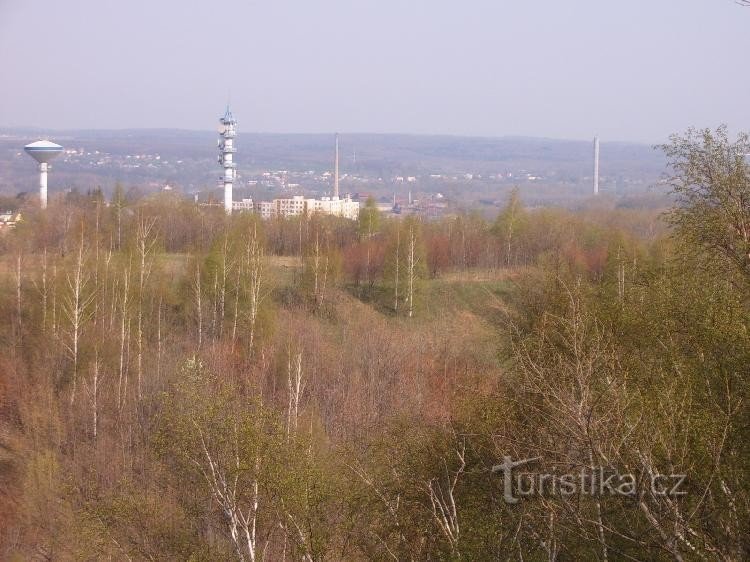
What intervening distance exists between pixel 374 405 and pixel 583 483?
1189 cm

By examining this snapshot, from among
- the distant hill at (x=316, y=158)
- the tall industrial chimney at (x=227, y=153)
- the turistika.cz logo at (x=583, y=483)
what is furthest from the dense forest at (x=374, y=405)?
the distant hill at (x=316, y=158)

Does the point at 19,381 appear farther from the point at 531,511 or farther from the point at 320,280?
the point at 531,511

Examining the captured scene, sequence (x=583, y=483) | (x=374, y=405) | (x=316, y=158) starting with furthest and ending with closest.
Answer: (x=316, y=158) < (x=374, y=405) < (x=583, y=483)

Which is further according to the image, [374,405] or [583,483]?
[374,405]

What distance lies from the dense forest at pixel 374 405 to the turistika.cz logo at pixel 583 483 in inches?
1.7

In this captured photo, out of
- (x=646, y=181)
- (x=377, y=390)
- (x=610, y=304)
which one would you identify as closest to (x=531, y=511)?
(x=610, y=304)

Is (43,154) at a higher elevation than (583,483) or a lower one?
higher

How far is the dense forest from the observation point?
652 centimetres

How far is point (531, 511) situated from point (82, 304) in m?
15.2

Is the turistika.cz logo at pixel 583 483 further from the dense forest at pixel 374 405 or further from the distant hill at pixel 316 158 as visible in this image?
the distant hill at pixel 316 158

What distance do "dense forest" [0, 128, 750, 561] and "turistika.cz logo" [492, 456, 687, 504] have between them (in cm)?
4

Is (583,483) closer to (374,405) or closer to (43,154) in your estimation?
(374,405)

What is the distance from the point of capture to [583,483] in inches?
255

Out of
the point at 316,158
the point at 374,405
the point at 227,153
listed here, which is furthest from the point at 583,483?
the point at 316,158
